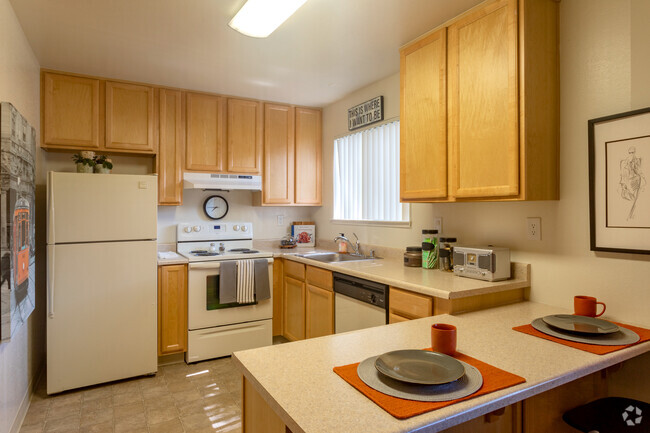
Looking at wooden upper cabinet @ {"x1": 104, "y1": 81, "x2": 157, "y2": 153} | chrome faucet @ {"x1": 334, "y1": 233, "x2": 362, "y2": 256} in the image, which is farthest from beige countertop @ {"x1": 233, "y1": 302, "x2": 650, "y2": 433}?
wooden upper cabinet @ {"x1": 104, "y1": 81, "x2": 157, "y2": 153}

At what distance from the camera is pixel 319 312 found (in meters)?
3.06

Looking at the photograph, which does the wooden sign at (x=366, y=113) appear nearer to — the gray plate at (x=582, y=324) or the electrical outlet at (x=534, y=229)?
the electrical outlet at (x=534, y=229)

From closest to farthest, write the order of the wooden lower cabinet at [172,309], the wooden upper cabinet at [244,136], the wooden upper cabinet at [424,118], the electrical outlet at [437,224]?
the wooden upper cabinet at [424,118], the electrical outlet at [437,224], the wooden lower cabinet at [172,309], the wooden upper cabinet at [244,136]

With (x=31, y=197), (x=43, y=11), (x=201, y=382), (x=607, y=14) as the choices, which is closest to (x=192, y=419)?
(x=201, y=382)

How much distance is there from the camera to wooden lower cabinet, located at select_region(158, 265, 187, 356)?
317cm

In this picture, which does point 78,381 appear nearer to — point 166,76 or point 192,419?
point 192,419

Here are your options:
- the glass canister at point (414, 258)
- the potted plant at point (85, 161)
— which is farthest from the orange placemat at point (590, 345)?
the potted plant at point (85, 161)

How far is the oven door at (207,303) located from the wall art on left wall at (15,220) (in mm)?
1097

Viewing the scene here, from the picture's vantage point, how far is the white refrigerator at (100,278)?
2.72m

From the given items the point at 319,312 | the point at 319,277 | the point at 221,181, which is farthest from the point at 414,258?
the point at 221,181

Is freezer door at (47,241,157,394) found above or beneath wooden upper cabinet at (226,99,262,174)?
beneath

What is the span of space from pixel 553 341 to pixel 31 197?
288 cm

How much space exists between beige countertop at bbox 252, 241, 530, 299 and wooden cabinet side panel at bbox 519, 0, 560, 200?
18.8 inches

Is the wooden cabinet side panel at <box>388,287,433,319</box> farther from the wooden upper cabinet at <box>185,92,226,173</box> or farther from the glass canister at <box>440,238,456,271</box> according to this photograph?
the wooden upper cabinet at <box>185,92,226,173</box>
